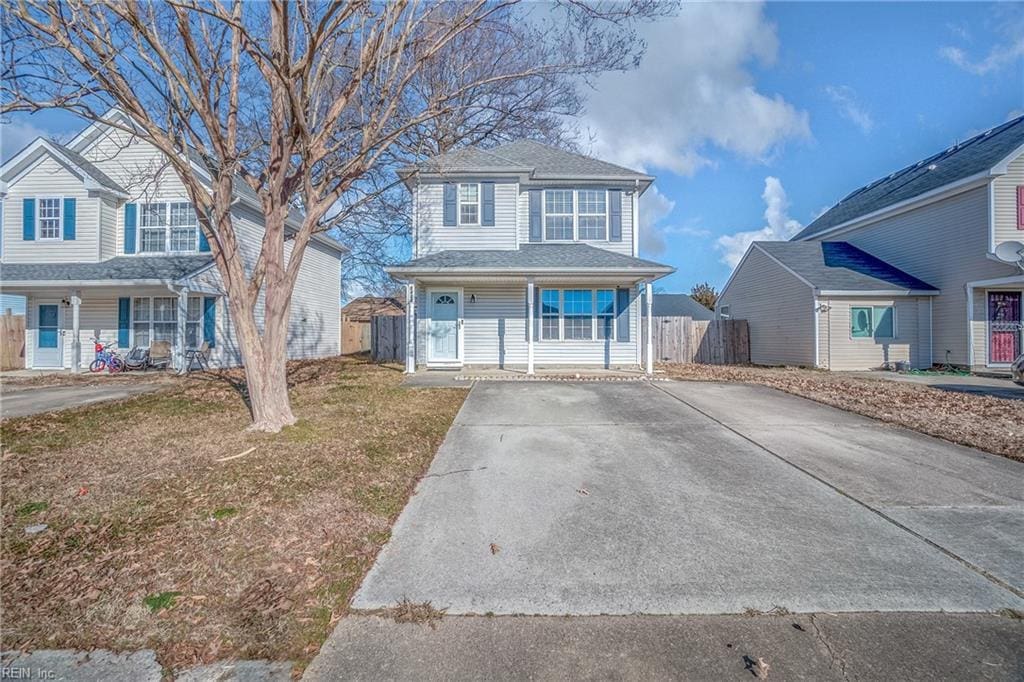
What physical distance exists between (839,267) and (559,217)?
37.7 ft

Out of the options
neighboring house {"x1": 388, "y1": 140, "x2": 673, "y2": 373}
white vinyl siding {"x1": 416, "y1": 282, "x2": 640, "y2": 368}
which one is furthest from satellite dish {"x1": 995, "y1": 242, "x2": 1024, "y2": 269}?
white vinyl siding {"x1": 416, "y1": 282, "x2": 640, "y2": 368}

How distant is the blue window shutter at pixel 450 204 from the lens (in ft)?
45.5

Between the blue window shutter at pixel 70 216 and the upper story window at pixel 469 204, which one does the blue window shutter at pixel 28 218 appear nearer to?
the blue window shutter at pixel 70 216

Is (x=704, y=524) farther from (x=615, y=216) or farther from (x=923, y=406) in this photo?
(x=615, y=216)

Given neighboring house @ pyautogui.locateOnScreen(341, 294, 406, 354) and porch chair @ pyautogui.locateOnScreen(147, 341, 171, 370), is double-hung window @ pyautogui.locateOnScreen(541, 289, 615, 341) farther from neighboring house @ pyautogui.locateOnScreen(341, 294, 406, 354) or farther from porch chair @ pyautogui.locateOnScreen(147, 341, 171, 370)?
A: neighboring house @ pyautogui.locateOnScreen(341, 294, 406, 354)

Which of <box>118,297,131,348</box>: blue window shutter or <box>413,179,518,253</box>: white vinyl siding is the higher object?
<box>413,179,518,253</box>: white vinyl siding

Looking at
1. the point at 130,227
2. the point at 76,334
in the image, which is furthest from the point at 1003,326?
the point at 76,334

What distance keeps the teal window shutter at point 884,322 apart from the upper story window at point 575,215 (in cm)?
1027

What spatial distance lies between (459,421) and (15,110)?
669 centimetres

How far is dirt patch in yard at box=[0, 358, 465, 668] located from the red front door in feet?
58.8

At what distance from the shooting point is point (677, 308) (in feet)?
111

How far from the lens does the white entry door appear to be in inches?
550

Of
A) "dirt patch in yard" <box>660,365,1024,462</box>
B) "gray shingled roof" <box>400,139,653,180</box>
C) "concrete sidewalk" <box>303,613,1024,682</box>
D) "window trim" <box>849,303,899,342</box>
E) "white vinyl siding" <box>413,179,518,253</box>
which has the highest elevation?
"gray shingled roof" <box>400,139,653,180</box>

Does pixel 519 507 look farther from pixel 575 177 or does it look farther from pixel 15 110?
pixel 575 177
